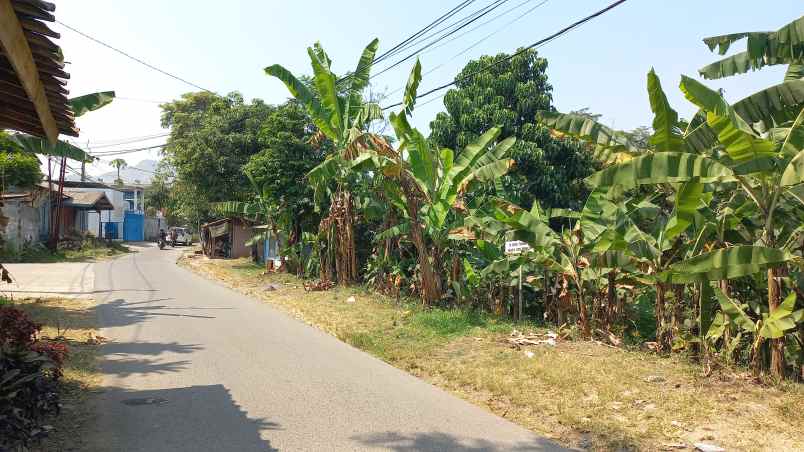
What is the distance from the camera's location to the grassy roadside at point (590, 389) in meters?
5.41

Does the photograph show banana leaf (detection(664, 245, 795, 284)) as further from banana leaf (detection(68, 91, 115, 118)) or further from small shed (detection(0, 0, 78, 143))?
banana leaf (detection(68, 91, 115, 118))

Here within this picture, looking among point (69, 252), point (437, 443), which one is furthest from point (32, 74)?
point (69, 252)

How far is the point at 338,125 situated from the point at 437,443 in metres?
11.4

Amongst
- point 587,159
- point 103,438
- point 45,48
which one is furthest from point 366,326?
point 587,159

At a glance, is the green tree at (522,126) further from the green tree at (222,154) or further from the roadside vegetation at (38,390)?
the roadside vegetation at (38,390)

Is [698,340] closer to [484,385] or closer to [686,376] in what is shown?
[686,376]

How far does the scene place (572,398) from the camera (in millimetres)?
6512

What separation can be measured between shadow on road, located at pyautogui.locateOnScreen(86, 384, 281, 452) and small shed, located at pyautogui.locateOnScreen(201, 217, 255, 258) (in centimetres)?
2389

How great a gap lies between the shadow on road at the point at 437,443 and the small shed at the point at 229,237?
1011 inches

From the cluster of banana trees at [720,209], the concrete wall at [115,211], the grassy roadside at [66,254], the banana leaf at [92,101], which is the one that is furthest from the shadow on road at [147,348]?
the concrete wall at [115,211]

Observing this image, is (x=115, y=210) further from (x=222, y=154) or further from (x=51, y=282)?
(x=51, y=282)

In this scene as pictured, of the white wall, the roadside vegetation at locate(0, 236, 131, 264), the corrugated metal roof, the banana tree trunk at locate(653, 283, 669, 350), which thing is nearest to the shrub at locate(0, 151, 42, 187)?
the roadside vegetation at locate(0, 236, 131, 264)

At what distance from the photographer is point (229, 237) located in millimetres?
33562

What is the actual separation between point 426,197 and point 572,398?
6475 mm
